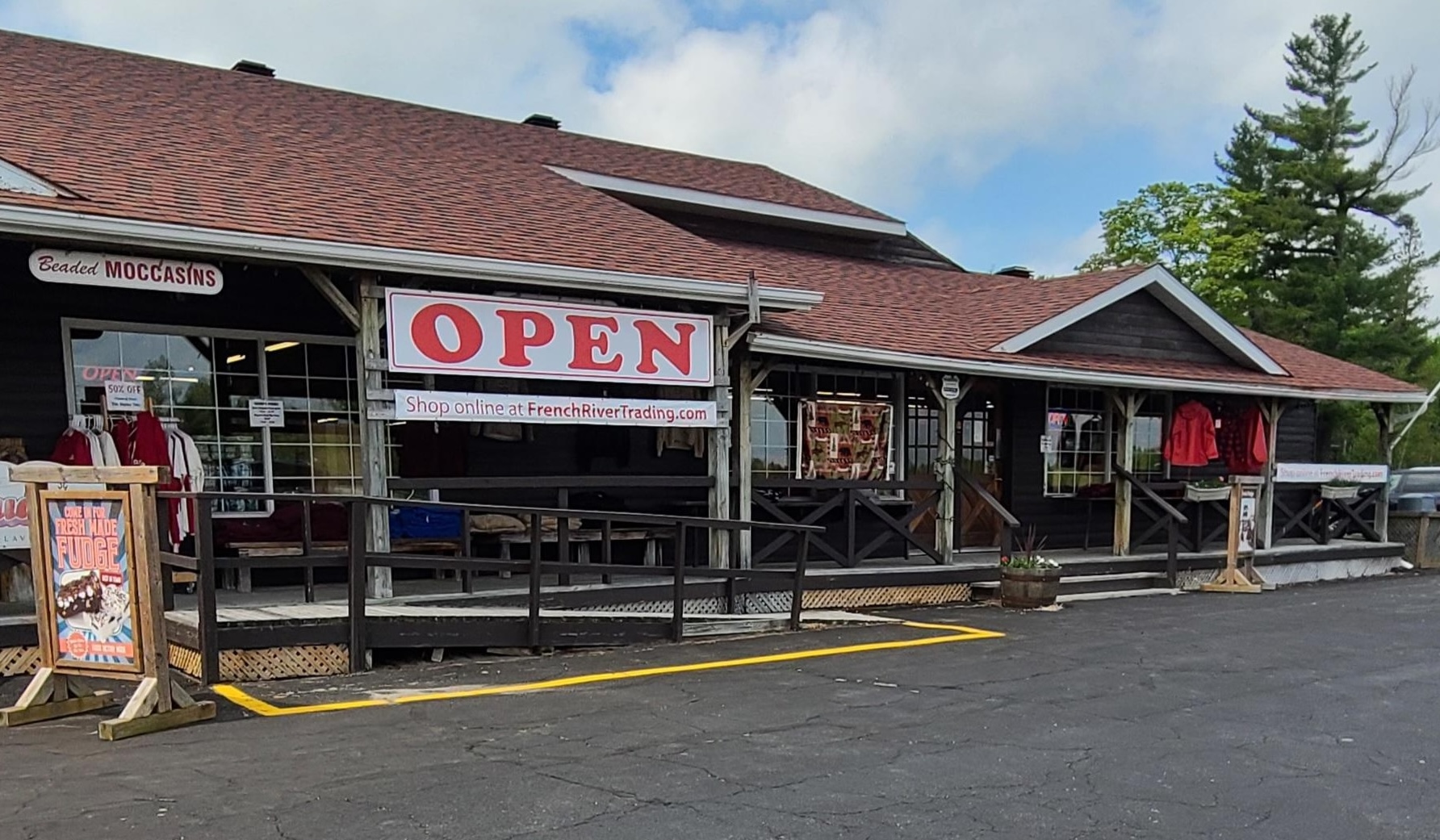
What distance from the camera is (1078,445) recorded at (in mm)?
14445

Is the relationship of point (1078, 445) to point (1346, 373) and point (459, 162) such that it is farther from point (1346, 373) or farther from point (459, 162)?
point (459, 162)

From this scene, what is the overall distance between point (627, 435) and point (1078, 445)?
7229mm

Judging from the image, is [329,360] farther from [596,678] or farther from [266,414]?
[596,678]

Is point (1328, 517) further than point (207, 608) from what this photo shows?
Yes

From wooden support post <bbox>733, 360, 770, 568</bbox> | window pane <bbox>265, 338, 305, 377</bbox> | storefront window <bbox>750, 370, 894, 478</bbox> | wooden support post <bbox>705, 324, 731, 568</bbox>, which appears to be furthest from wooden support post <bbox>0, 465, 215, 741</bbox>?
storefront window <bbox>750, 370, 894, 478</bbox>

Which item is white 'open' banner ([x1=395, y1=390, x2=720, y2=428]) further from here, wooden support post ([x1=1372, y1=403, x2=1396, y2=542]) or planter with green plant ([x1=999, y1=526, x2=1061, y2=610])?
wooden support post ([x1=1372, y1=403, x2=1396, y2=542])

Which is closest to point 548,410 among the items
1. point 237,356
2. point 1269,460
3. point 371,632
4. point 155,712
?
point 371,632

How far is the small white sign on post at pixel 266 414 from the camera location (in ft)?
29.3

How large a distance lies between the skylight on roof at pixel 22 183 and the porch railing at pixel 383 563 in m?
2.24

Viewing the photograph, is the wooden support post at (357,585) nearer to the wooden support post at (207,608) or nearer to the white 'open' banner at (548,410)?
the wooden support post at (207,608)

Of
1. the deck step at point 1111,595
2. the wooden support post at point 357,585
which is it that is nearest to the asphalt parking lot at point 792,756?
the wooden support post at point 357,585

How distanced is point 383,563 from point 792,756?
360cm

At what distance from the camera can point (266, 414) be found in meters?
8.97

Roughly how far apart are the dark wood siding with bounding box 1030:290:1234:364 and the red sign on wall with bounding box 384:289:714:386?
19.4 ft
